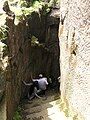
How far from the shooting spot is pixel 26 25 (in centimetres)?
1574

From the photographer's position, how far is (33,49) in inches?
701

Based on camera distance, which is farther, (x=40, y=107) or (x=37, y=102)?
(x=37, y=102)

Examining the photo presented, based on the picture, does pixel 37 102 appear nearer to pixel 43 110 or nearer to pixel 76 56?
pixel 43 110

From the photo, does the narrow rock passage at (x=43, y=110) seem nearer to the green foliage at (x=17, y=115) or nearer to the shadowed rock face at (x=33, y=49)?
the green foliage at (x=17, y=115)

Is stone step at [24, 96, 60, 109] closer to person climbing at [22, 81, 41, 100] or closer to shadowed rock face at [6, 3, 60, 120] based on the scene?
person climbing at [22, 81, 41, 100]

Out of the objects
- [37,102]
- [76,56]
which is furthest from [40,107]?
[76,56]

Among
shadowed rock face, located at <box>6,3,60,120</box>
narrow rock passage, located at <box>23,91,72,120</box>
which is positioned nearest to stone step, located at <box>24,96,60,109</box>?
narrow rock passage, located at <box>23,91,72,120</box>

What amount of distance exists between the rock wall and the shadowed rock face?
6.33 ft

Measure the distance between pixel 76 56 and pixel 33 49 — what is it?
6.03 meters

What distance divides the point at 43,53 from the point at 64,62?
189 inches

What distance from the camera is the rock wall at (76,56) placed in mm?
10961

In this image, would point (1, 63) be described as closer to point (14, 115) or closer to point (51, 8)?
point (14, 115)

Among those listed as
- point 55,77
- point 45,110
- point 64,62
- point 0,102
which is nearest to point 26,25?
point 64,62

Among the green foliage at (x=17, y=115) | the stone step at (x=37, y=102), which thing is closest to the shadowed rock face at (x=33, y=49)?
the green foliage at (x=17, y=115)
